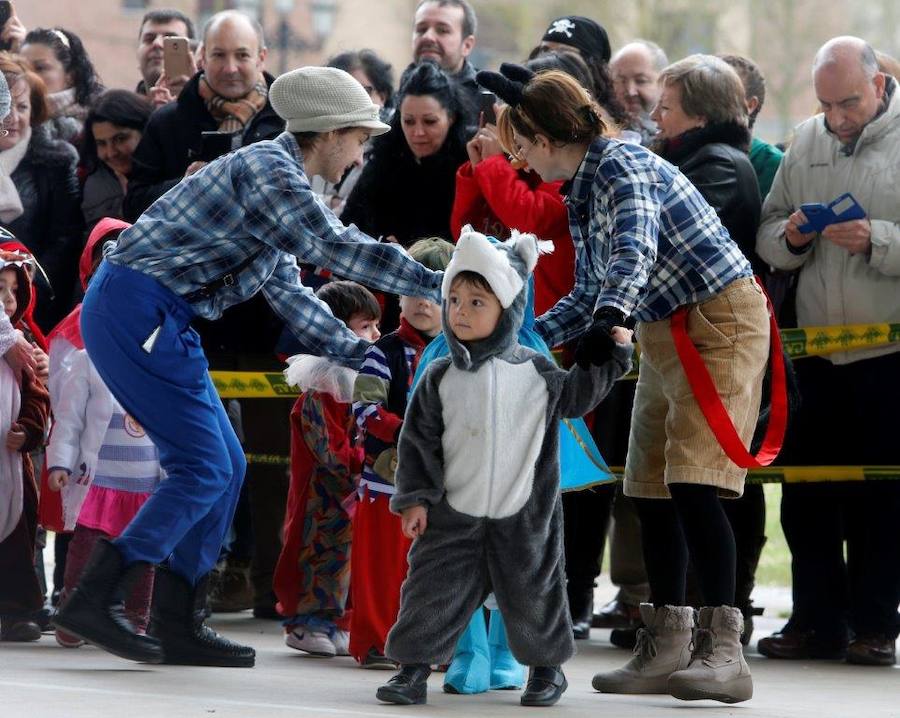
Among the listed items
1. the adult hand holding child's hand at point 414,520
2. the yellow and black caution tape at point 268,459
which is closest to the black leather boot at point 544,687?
the adult hand holding child's hand at point 414,520

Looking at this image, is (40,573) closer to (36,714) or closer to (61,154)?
(61,154)

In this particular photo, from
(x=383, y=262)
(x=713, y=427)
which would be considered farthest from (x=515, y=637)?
(x=383, y=262)

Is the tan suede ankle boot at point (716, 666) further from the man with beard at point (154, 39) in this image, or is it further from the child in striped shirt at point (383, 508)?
the man with beard at point (154, 39)

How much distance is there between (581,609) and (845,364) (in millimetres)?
1620

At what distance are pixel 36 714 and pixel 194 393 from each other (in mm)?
1589

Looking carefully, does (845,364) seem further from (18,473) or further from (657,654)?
(18,473)

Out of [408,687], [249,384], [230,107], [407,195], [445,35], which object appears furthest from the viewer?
[445,35]

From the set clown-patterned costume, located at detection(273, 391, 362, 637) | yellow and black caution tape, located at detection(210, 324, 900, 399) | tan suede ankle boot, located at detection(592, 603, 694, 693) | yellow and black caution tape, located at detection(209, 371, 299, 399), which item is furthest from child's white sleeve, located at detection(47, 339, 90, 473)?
tan suede ankle boot, located at detection(592, 603, 694, 693)

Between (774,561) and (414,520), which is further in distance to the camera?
(774,561)

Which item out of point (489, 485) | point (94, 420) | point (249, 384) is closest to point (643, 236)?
point (489, 485)

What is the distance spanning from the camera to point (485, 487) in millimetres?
5930

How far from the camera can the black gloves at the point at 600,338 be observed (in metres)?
5.75

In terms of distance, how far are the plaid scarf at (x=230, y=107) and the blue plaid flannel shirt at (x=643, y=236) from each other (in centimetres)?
292

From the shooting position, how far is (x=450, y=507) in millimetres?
5961
